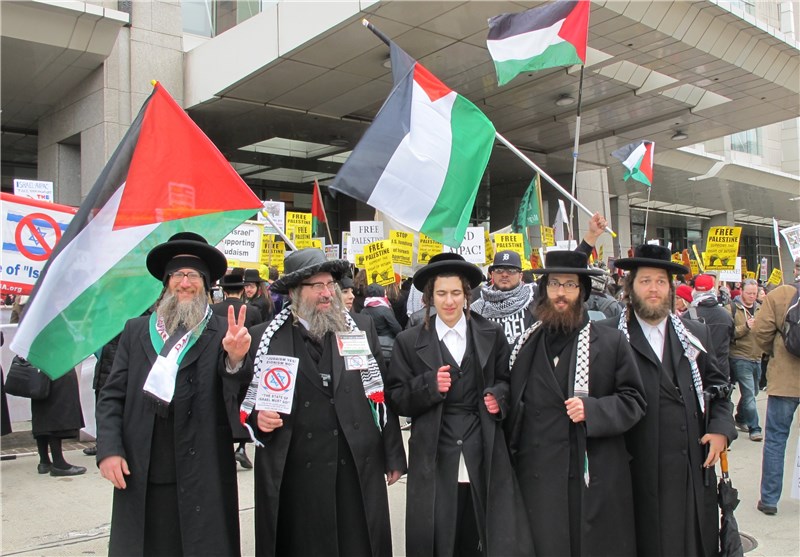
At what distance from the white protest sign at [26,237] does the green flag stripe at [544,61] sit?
4.25m

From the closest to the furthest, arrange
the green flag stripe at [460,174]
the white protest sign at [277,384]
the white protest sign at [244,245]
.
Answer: the white protest sign at [277,384], the green flag stripe at [460,174], the white protest sign at [244,245]

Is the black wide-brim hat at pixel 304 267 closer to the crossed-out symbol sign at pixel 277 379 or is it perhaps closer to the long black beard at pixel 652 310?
the crossed-out symbol sign at pixel 277 379

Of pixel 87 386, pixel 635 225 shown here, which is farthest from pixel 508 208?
pixel 87 386

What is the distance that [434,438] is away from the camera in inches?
147

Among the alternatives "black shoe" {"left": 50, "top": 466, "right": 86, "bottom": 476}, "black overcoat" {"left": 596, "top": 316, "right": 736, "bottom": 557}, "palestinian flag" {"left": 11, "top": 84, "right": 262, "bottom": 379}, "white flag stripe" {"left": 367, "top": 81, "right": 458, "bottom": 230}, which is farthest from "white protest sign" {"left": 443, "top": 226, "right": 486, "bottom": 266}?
"black overcoat" {"left": 596, "top": 316, "right": 736, "bottom": 557}

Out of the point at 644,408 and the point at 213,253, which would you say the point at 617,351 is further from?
the point at 213,253

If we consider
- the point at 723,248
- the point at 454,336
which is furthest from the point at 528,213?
the point at 454,336

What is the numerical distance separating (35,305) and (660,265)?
11.6 ft

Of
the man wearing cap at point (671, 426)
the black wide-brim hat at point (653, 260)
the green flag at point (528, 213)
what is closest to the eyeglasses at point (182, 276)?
the man wearing cap at point (671, 426)

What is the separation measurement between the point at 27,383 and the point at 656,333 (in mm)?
6081

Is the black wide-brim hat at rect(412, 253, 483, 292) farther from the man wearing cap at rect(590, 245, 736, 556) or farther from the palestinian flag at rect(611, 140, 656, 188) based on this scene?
the palestinian flag at rect(611, 140, 656, 188)

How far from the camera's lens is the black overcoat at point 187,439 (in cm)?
343

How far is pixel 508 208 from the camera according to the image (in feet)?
84.2

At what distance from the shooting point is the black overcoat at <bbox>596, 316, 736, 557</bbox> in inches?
145
